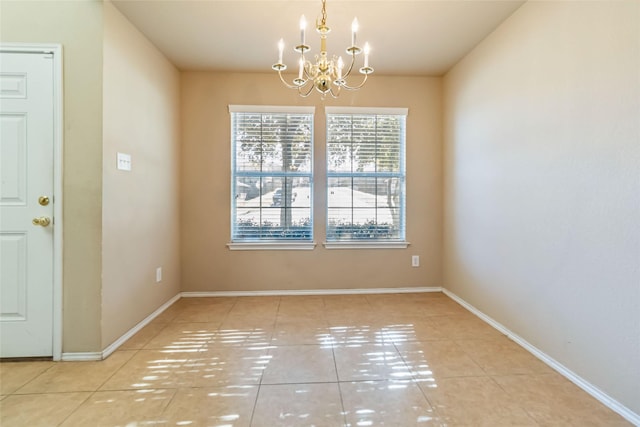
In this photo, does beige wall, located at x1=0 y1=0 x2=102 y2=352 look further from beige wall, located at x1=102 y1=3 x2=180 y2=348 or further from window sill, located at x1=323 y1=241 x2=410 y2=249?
window sill, located at x1=323 y1=241 x2=410 y2=249

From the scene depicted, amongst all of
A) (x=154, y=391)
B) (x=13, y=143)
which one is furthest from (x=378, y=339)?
(x=13, y=143)

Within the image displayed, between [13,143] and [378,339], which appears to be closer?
[13,143]

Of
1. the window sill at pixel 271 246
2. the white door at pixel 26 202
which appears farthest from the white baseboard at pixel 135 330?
the window sill at pixel 271 246

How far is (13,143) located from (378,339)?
2.97 m

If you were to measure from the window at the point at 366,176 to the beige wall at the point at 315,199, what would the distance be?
4.1 inches

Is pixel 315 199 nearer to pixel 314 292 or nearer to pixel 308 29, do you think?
pixel 314 292

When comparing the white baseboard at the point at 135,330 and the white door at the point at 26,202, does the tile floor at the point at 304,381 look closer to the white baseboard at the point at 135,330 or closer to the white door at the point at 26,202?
the white baseboard at the point at 135,330

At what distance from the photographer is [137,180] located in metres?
2.56

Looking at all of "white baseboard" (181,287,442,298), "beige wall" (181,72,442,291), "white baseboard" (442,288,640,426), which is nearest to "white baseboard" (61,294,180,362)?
"white baseboard" (181,287,442,298)

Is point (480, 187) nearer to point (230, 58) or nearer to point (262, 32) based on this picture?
point (262, 32)

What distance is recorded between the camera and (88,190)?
6.80ft

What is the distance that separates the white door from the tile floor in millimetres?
246

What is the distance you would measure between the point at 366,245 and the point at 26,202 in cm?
301

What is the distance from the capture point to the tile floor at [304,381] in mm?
1522
